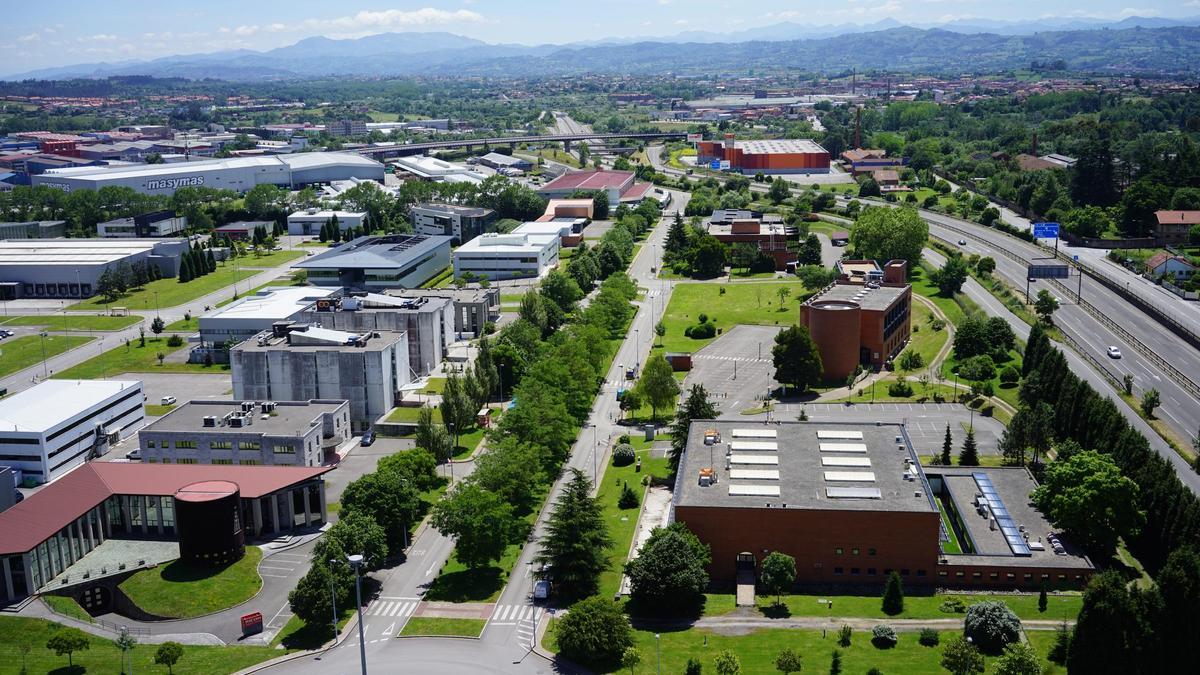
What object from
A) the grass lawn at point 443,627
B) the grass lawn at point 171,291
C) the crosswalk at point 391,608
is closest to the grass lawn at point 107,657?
the crosswalk at point 391,608

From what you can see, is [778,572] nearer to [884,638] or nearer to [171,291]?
[884,638]

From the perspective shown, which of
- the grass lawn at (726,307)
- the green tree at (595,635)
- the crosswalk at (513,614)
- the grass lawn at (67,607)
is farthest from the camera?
the grass lawn at (726,307)

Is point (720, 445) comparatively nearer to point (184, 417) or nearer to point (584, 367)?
point (584, 367)

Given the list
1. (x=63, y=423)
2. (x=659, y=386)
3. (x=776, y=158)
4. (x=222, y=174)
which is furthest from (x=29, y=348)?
(x=776, y=158)

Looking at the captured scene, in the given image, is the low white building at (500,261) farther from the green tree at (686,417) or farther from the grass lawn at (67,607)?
the grass lawn at (67,607)

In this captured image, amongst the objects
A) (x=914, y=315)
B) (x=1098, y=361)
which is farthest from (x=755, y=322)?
(x=1098, y=361)

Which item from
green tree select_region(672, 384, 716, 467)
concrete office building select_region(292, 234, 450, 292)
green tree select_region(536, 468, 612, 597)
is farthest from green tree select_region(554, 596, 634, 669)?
concrete office building select_region(292, 234, 450, 292)

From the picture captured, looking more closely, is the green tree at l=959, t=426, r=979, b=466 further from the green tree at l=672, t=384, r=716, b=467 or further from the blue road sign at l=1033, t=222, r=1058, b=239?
the blue road sign at l=1033, t=222, r=1058, b=239
